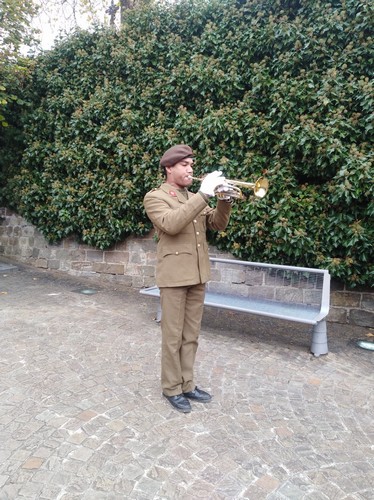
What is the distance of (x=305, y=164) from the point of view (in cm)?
520

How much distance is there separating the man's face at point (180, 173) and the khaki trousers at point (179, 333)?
787mm

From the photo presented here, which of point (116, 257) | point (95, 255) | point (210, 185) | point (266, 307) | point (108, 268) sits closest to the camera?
point (210, 185)

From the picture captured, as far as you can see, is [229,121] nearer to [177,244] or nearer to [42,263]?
[177,244]

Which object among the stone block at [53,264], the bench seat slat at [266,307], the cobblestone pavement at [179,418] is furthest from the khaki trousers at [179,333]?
the stone block at [53,264]

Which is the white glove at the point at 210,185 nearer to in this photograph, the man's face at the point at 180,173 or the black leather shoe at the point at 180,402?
the man's face at the point at 180,173

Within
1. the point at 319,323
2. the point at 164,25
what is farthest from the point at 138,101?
the point at 319,323

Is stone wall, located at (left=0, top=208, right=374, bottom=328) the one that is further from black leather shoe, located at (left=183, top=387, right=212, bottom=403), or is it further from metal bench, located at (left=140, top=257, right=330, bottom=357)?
black leather shoe, located at (left=183, top=387, right=212, bottom=403)

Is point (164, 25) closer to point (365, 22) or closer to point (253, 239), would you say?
point (365, 22)

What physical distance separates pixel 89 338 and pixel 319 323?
8.31ft

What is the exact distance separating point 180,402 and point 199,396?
0.67ft

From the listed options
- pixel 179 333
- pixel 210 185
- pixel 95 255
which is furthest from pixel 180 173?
pixel 95 255

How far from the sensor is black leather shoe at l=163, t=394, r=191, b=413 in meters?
2.93

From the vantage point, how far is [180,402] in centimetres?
297

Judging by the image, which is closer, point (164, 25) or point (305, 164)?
point (305, 164)
